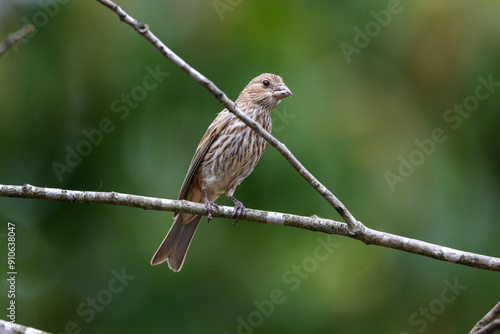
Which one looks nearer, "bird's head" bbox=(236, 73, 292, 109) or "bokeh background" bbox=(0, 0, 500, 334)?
"bokeh background" bbox=(0, 0, 500, 334)

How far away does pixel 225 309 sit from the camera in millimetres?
4668

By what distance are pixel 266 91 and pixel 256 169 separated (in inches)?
23.2

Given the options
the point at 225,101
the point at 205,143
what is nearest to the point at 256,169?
the point at 205,143

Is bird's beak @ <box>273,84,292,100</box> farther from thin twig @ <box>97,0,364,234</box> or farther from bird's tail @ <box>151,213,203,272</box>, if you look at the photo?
thin twig @ <box>97,0,364,234</box>

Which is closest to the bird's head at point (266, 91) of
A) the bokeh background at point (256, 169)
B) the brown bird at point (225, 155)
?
the brown bird at point (225, 155)

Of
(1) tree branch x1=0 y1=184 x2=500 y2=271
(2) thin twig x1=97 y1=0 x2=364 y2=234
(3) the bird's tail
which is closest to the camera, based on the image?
(2) thin twig x1=97 y1=0 x2=364 y2=234

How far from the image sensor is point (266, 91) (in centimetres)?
485

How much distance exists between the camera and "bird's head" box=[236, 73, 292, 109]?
4.77 m

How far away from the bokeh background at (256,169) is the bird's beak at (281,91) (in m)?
0.11

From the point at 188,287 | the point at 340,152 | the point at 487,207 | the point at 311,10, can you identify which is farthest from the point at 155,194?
the point at 487,207

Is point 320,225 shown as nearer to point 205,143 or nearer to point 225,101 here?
point 225,101

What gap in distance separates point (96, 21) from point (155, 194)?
1.46 meters

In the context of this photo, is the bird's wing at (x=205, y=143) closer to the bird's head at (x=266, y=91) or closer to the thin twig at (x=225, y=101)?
the bird's head at (x=266, y=91)

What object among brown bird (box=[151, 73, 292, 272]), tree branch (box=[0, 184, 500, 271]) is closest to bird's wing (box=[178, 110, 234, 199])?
brown bird (box=[151, 73, 292, 272])
